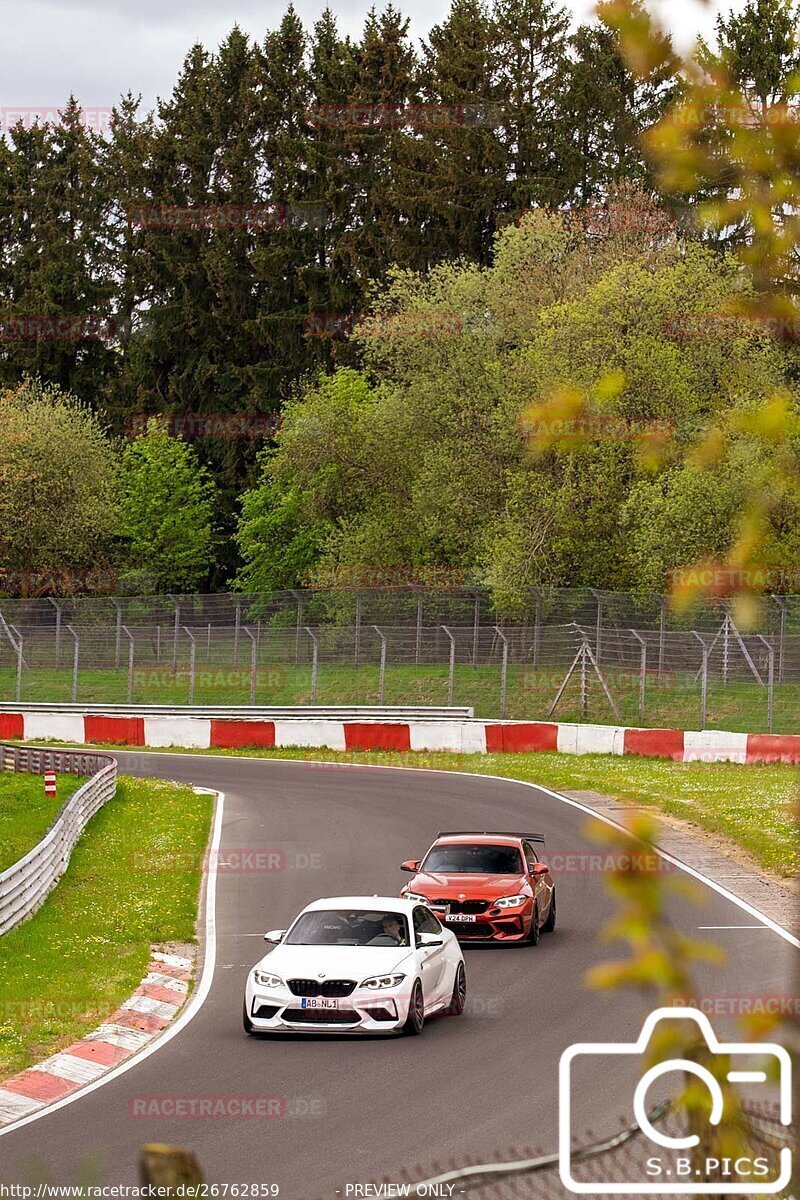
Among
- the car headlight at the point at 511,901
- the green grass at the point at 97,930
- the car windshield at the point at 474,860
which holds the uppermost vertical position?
the car windshield at the point at 474,860

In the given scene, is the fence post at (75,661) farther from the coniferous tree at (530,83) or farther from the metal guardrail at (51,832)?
the coniferous tree at (530,83)

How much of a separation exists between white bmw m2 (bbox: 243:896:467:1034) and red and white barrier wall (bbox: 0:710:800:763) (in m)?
24.1

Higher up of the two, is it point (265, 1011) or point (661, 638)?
point (661, 638)

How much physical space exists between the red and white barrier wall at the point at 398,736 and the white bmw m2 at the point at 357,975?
2408 cm

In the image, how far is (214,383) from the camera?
89625 millimetres

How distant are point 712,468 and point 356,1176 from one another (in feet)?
26.3

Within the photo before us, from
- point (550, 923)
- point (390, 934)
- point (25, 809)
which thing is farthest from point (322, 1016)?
point (25, 809)

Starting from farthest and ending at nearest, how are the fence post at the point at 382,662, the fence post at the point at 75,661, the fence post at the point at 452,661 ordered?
the fence post at the point at 75,661
the fence post at the point at 382,662
the fence post at the point at 452,661

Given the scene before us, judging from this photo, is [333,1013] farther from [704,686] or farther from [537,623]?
[537,623]

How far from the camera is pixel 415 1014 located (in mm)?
15438

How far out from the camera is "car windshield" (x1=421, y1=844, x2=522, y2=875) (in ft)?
67.4

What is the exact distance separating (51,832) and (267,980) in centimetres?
886

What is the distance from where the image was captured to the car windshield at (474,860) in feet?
67.4

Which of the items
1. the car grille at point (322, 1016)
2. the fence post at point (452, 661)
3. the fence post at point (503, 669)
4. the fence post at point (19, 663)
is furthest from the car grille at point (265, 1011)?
the fence post at point (19, 663)
